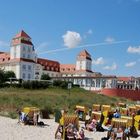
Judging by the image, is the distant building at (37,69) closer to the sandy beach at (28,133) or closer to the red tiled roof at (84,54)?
the red tiled roof at (84,54)

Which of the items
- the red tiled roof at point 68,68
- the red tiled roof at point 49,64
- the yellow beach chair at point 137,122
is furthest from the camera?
the red tiled roof at point 68,68

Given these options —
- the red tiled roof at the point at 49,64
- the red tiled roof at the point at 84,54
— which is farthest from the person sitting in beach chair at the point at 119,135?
the red tiled roof at the point at 84,54

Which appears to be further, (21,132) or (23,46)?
(23,46)

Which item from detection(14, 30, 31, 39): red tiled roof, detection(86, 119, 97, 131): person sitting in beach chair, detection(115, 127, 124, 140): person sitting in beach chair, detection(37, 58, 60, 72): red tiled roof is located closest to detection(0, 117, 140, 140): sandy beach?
detection(86, 119, 97, 131): person sitting in beach chair

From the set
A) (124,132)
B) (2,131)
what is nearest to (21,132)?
(2,131)

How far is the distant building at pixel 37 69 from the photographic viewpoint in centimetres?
7856

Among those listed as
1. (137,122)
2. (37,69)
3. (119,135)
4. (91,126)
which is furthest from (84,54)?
(119,135)

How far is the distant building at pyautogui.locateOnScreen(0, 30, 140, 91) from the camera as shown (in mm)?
78562

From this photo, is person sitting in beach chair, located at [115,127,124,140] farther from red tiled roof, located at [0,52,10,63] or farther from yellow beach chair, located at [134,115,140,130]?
red tiled roof, located at [0,52,10,63]

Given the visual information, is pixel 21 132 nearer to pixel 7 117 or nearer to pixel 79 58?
pixel 7 117

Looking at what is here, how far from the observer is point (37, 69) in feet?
334

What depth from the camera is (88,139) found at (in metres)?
16.3

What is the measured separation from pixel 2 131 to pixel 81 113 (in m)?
8.54

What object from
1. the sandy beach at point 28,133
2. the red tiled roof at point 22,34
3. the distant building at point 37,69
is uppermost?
the red tiled roof at point 22,34
